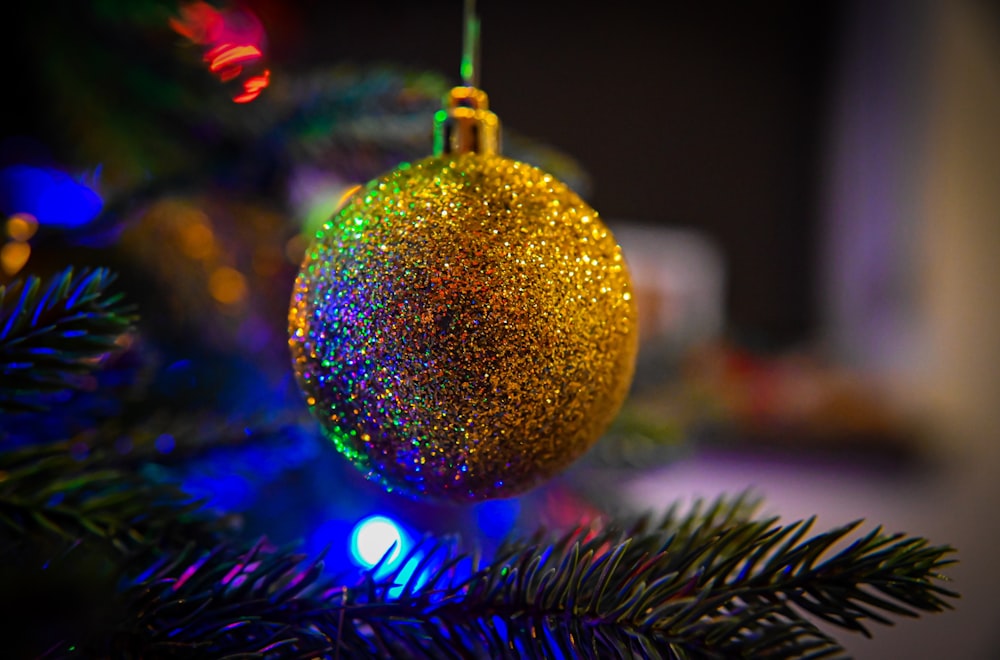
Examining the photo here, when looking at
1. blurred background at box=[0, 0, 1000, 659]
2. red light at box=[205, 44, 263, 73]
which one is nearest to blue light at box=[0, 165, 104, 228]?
blurred background at box=[0, 0, 1000, 659]

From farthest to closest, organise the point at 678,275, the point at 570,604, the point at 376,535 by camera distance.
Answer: the point at 678,275
the point at 376,535
the point at 570,604

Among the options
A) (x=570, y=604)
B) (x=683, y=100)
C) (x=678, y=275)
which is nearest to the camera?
(x=570, y=604)

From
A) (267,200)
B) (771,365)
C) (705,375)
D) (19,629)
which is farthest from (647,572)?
(771,365)

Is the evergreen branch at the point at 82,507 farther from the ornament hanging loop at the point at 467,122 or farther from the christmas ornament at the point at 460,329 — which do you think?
the ornament hanging loop at the point at 467,122

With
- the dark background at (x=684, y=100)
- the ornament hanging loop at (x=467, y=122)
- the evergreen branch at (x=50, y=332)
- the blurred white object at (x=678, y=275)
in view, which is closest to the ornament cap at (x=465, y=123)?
the ornament hanging loop at (x=467, y=122)

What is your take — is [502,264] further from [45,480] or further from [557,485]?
[557,485]

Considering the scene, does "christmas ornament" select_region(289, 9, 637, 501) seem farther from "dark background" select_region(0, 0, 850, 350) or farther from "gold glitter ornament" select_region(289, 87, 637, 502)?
"dark background" select_region(0, 0, 850, 350)

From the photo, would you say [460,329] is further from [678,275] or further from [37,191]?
[678,275]

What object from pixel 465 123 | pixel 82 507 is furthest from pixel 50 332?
pixel 465 123
